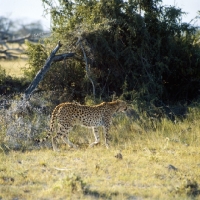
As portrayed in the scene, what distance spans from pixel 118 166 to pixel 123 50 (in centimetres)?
580

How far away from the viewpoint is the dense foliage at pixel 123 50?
1311 cm

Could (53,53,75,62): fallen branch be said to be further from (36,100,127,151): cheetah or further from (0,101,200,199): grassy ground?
(36,100,127,151): cheetah

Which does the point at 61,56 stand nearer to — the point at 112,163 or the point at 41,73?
the point at 41,73

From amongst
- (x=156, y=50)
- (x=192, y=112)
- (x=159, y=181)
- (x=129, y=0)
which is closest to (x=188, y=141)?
(x=192, y=112)

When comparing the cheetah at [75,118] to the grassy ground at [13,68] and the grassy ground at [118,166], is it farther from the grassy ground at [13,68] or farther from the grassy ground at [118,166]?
the grassy ground at [13,68]

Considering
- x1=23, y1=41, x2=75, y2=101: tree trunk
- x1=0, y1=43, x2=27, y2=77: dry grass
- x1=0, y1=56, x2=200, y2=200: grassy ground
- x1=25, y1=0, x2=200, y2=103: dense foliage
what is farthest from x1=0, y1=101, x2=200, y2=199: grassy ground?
x1=0, y1=43, x2=27, y2=77: dry grass

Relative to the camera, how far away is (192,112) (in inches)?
471

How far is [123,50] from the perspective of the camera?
1329 cm

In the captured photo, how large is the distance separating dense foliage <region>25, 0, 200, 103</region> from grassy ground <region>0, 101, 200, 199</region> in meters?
2.29

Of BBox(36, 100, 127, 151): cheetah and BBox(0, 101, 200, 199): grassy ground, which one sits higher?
BBox(36, 100, 127, 151): cheetah

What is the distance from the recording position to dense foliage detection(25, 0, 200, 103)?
43.0ft

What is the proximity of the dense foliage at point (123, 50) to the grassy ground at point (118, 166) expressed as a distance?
2.29 meters

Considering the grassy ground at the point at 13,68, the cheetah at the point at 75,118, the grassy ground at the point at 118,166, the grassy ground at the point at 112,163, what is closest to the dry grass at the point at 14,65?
the grassy ground at the point at 13,68

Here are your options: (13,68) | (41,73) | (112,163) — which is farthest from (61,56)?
(13,68)
